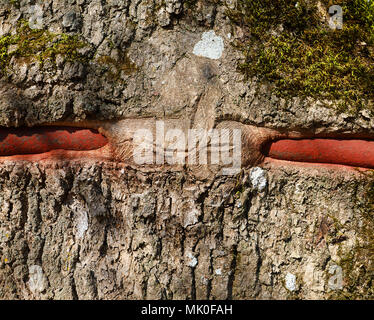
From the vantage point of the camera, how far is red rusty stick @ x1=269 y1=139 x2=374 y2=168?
1523 mm

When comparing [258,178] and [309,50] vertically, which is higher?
[309,50]

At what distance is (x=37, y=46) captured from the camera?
59.1 inches

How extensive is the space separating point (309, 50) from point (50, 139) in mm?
1122

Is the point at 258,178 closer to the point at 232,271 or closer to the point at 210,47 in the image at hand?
the point at 232,271

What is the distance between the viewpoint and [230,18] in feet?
4.97

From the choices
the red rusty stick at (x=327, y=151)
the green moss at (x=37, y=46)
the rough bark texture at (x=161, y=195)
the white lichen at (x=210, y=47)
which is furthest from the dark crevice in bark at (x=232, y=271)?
the green moss at (x=37, y=46)

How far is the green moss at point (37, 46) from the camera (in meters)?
1.48

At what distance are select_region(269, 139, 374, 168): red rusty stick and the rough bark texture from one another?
0.05 m

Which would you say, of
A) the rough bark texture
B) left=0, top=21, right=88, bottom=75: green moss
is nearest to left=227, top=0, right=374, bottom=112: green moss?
the rough bark texture

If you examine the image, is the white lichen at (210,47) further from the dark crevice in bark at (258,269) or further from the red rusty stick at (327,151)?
the dark crevice in bark at (258,269)

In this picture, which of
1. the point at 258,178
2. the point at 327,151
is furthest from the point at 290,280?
the point at 327,151

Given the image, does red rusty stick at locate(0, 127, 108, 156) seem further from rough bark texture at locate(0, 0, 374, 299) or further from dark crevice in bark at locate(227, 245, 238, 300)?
dark crevice in bark at locate(227, 245, 238, 300)

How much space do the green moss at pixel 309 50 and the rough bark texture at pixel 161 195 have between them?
0.06m

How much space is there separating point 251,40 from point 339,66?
1.20 ft
